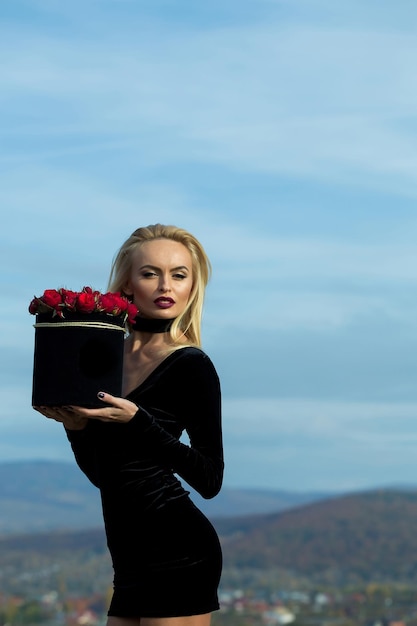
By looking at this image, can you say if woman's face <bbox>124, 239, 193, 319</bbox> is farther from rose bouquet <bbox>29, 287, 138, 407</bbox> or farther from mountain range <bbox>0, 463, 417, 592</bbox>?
mountain range <bbox>0, 463, 417, 592</bbox>

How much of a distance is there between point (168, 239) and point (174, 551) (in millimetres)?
1434

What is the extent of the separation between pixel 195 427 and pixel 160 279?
27.9 inches

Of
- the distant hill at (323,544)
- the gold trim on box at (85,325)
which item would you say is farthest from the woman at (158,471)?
the distant hill at (323,544)

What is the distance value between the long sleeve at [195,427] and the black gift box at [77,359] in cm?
26

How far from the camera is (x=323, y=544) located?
154125 millimetres

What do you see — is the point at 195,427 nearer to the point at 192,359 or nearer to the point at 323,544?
the point at 192,359

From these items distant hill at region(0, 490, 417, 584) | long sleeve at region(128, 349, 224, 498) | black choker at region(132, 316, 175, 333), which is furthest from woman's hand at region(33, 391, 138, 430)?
distant hill at region(0, 490, 417, 584)

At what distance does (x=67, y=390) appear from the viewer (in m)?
5.79

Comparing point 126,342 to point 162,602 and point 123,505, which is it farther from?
point 162,602

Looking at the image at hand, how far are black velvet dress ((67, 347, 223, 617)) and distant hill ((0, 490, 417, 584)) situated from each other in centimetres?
13855

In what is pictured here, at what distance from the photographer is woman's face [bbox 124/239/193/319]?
6.28m

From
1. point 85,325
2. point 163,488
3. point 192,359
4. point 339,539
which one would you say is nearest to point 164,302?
point 192,359

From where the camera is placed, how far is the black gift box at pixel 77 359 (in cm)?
579

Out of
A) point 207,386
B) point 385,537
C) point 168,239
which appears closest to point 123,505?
point 207,386
